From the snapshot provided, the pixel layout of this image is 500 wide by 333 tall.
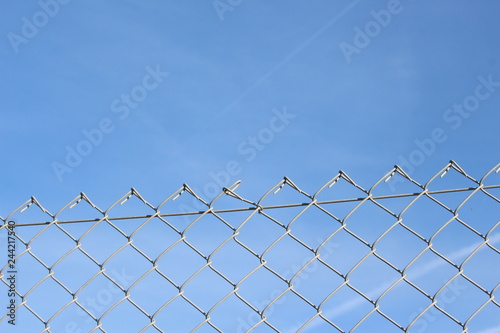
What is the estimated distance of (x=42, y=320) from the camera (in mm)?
3203

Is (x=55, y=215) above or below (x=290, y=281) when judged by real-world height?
above

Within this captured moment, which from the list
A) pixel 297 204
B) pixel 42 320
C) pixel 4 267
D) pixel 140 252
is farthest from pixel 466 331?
pixel 4 267

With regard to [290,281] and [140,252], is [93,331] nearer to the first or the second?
[140,252]

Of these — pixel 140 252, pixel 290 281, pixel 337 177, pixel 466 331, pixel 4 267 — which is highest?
pixel 4 267

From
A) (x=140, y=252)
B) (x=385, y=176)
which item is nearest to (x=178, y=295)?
(x=140, y=252)

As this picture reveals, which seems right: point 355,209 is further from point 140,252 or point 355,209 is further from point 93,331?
point 93,331

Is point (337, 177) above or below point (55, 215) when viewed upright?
below


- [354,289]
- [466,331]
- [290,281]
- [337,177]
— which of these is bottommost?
[466,331]

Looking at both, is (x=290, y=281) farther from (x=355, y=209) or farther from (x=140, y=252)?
(x=140, y=252)

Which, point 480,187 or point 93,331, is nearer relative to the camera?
point 93,331

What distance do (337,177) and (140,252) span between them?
1.07 metres

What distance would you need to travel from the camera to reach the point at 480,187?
132 inches

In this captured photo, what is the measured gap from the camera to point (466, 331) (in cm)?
325

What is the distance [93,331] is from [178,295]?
1.49ft
